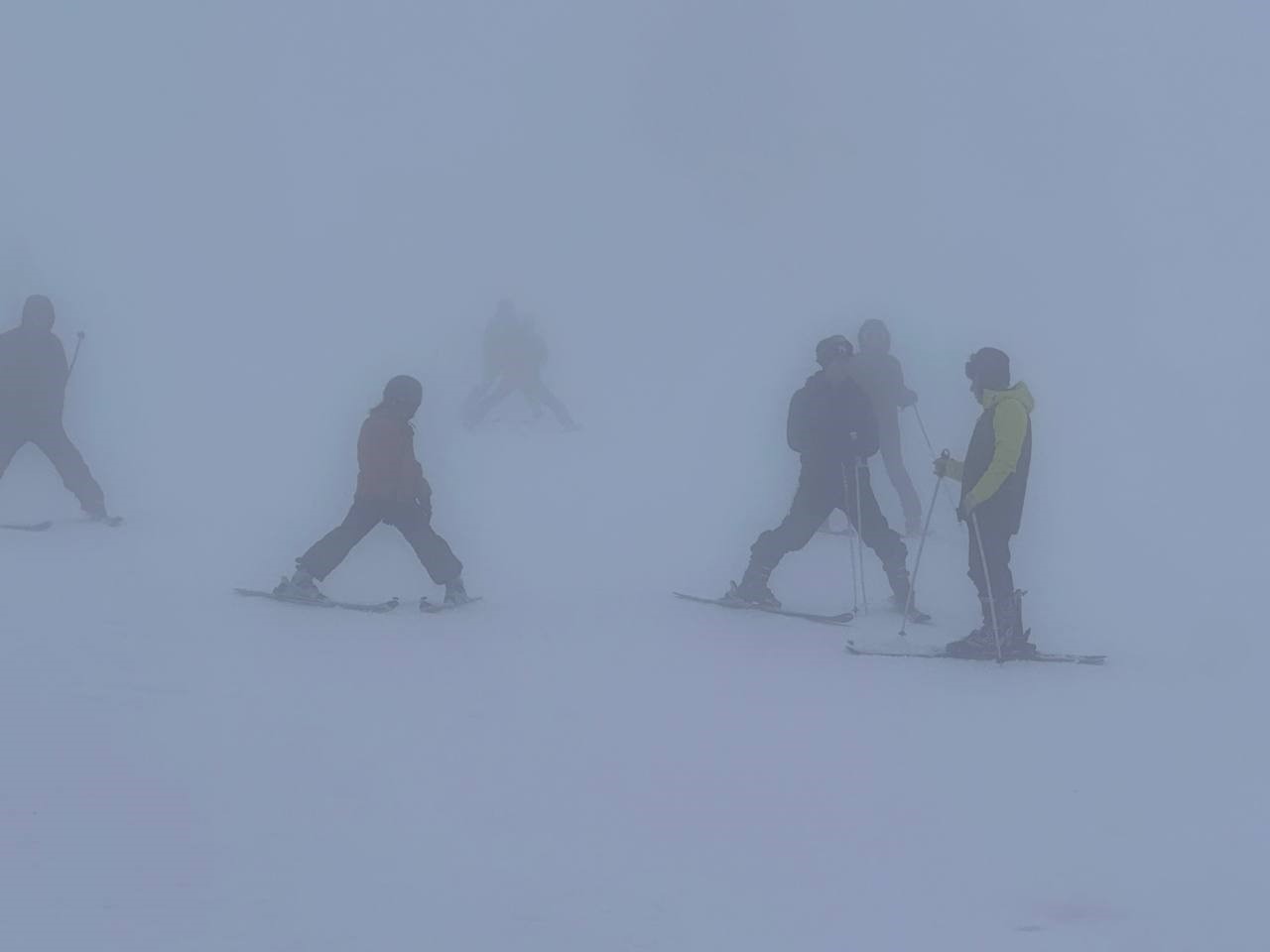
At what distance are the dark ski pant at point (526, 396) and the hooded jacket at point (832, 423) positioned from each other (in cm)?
882

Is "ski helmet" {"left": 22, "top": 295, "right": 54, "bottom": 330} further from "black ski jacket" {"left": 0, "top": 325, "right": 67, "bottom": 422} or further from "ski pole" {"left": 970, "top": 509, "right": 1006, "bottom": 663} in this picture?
"ski pole" {"left": 970, "top": 509, "right": 1006, "bottom": 663}

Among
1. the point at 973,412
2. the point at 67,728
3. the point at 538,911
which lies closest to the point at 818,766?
the point at 538,911

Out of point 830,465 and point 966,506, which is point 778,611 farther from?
point 966,506

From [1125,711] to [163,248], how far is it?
37814mm

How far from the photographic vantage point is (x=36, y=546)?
28.9 ft

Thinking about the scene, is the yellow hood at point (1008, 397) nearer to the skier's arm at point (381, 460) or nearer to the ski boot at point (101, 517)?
the skier's arm at point (381, 460)

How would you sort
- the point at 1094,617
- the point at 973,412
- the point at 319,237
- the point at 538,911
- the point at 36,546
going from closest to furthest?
the point at 538,911, the point at 1094,617, the point at 36,546, the point at 973,412, the point at 319,237

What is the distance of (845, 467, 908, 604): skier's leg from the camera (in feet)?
25.6

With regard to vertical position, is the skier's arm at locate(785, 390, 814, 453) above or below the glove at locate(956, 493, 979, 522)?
above

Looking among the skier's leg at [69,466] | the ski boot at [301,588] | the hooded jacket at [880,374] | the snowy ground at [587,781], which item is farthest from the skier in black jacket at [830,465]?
the skier's leg at [69,466]

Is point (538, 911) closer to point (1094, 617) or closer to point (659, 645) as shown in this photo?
point (659, 645)

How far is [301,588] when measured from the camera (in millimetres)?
7609

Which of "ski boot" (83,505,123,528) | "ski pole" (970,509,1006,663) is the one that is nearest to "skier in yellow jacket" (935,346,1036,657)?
"ski pole" (970,509,1006,663)

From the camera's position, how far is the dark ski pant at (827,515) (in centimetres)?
775
